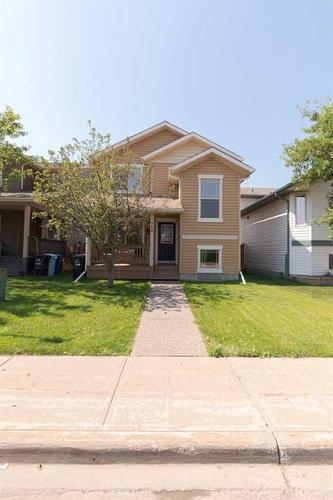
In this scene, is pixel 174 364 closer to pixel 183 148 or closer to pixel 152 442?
pixel 152 442

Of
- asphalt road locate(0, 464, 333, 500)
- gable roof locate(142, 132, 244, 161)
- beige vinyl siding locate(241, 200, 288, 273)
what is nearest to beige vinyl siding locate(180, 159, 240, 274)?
gable roof locate(142, 132, 244, 161)

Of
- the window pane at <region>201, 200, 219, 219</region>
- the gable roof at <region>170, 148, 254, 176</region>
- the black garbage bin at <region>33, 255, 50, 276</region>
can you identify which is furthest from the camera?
the black garbage bin at <region>33, 255, 50, 276</region>

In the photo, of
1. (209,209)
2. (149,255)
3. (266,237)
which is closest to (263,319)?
(209,209)

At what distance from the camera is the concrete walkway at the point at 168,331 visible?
618 centimetres

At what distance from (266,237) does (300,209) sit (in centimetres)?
415

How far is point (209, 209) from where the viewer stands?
16.1 metres

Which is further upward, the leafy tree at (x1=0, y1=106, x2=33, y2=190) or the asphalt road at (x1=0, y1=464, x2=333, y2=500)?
the leafy tree at (x1=0, y1=106, x2=33, y2=190)

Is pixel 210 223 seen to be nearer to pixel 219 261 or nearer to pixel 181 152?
pixel 219 261

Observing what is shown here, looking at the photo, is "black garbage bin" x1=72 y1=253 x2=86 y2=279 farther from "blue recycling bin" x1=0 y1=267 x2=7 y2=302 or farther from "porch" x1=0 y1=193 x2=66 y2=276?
"blue recycling bin" x1=0 y1=267 x2=7 y2=302

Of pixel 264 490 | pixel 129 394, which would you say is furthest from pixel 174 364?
pixel 264 490

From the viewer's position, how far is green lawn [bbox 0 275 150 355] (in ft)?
20.3

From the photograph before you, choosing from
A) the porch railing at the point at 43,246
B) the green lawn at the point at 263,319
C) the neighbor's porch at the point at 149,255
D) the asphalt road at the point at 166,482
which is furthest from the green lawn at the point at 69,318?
the porch railing at the point at 43,246

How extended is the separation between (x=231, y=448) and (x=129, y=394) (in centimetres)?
149

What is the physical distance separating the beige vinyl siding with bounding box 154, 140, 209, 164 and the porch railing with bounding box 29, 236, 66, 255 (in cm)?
758
